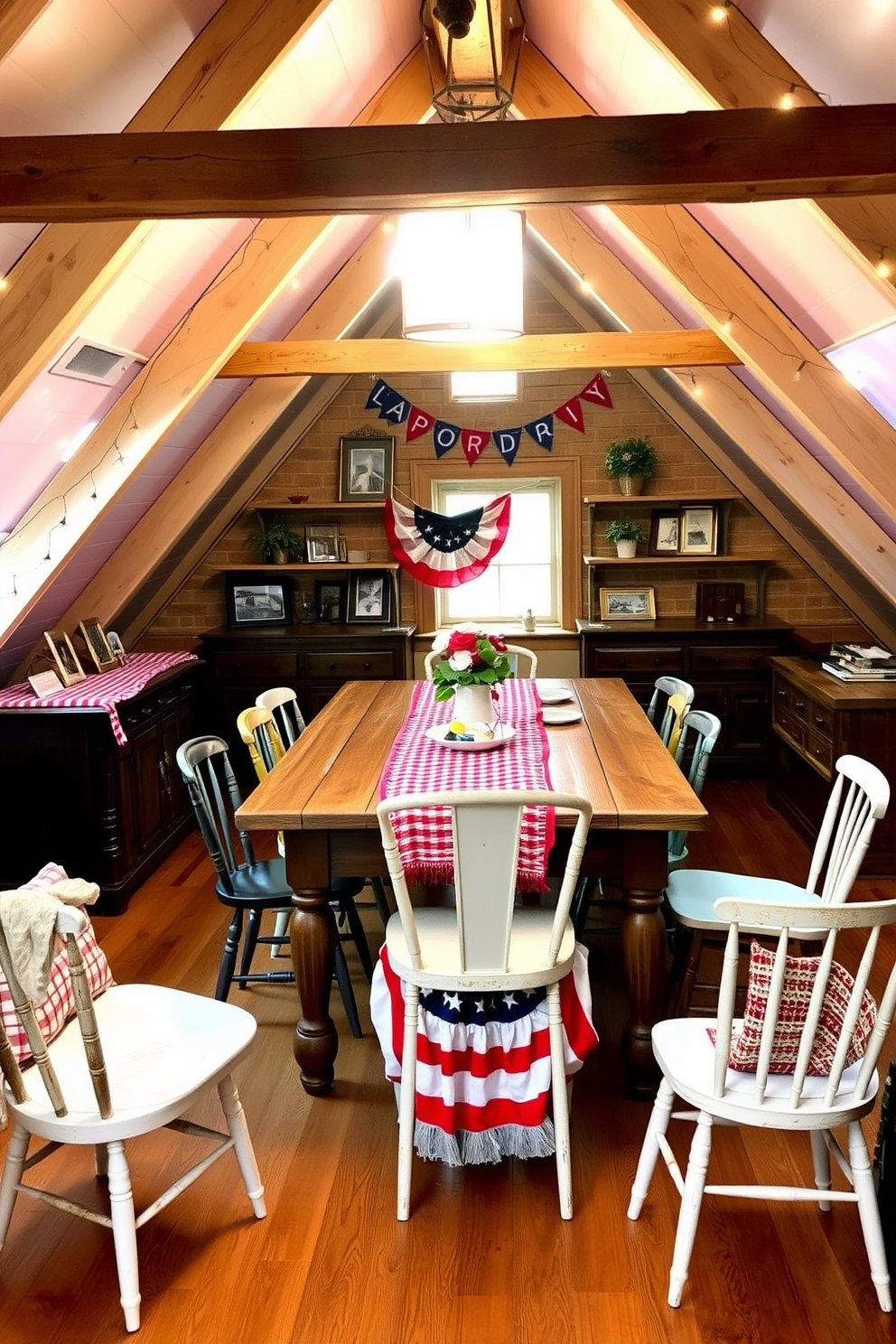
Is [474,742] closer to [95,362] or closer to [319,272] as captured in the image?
[95,362]

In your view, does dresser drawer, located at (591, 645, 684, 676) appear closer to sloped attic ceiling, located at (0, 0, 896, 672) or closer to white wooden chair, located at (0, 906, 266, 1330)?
sloped attic ceiling, located at (0, 0, 896, 672)

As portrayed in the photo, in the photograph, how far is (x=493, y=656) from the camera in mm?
3484

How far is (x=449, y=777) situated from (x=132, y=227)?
1.67 m

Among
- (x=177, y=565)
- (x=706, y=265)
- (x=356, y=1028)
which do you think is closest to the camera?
(x=356, y=1028)

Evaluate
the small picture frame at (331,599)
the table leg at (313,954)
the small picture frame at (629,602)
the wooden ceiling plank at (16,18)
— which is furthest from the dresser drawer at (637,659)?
the wooden ceiling plank at (16,18)

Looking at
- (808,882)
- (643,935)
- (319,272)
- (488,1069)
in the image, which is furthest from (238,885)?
(319,272)

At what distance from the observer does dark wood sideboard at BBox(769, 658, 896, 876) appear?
4602 mm

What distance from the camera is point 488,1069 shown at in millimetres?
2695

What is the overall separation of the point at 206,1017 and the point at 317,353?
3276 millimetres

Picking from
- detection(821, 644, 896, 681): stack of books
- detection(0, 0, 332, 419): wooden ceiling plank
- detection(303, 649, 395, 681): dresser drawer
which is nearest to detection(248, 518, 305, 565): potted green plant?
detection(303, 649, 395, 681): dresser drawer

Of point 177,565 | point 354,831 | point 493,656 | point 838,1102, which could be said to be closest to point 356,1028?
point 354,831

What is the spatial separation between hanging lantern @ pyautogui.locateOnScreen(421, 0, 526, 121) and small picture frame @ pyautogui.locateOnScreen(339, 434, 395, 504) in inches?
85.0

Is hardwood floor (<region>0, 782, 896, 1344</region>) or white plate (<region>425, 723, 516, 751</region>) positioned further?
white plate (<region>425, 723, 516, 751</region>)

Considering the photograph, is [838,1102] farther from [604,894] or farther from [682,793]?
[604,894]
